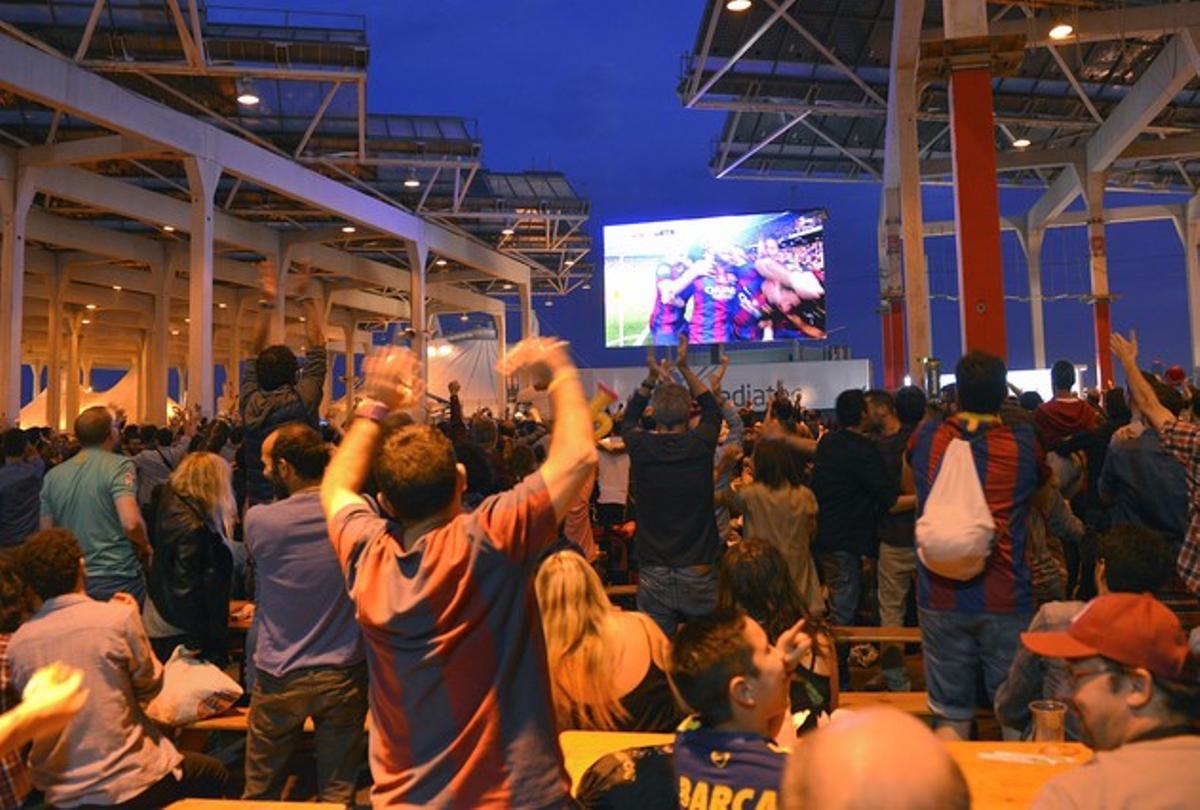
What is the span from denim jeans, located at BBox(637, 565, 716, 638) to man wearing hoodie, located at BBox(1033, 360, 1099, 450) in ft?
8.34

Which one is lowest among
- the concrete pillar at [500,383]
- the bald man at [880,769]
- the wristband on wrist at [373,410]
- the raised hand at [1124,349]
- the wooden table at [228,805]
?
the wooden table at [228,805]

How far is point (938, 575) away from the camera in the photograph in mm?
3756

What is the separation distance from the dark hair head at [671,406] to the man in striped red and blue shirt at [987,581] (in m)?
1.69

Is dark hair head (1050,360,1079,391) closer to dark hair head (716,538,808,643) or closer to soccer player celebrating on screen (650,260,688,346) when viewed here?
dark hair head (716,538,808,643)

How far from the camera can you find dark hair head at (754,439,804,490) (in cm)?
557

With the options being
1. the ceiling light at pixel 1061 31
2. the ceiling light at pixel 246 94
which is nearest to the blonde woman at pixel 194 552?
the ceiling light at pixel 246 94

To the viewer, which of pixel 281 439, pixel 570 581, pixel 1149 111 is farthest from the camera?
pixel 1149 111

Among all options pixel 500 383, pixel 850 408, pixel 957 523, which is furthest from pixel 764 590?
pixel 500 383

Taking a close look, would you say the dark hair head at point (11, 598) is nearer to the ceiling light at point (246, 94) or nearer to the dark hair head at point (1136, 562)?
the dark hair head at point (1136, 562)

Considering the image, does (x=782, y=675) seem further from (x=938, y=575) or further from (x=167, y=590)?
(x=167, y=590)

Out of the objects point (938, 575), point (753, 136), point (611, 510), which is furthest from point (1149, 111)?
point (938, 575)

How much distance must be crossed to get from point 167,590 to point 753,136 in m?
21.1

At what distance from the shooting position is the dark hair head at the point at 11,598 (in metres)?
3.39

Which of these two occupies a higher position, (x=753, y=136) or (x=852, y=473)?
(x=753, y=136)
